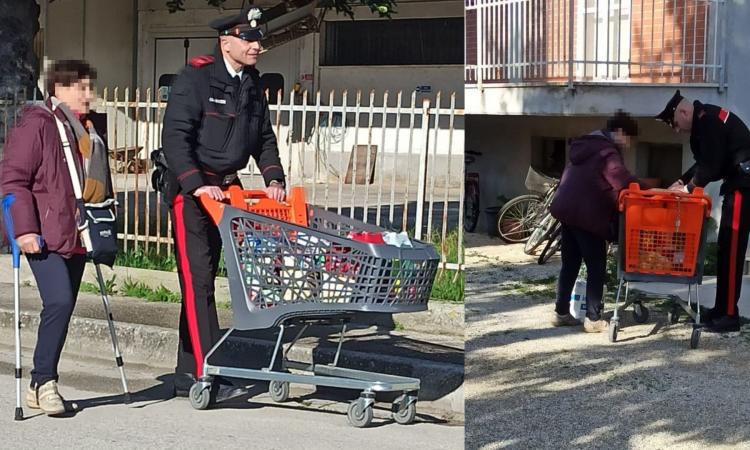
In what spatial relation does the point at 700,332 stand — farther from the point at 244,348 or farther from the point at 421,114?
the point at 421,114

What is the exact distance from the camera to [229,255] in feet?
9.89

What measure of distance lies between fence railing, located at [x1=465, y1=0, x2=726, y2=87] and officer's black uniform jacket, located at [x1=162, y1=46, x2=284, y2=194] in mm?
1257

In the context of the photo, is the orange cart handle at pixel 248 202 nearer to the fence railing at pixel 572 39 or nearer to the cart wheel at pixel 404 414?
the cart wheel at pixel 404 414

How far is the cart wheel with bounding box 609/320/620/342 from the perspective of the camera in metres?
2.50

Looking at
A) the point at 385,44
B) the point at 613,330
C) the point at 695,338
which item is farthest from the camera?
the point at 385,44

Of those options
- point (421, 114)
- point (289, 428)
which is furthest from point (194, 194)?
point (421, 114)

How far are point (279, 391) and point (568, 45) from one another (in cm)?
196

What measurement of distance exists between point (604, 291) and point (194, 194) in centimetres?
117

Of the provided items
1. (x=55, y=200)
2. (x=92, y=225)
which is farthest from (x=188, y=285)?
(x=55, y=200)

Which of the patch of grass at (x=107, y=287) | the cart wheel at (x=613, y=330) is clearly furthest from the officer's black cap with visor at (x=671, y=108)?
the patch of grass at (x=107, y=287)

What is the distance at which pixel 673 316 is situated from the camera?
304cm

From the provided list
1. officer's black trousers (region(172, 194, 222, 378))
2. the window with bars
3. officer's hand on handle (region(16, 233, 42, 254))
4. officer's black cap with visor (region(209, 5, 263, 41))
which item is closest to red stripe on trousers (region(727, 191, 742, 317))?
officer's black cap with visor (region(209, 5, 263, 41))

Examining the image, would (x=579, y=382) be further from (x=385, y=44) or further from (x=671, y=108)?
(x=385, y=44)

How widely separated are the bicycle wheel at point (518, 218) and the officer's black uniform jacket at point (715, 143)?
0.38 m
